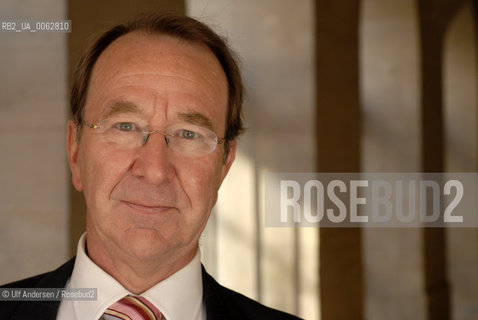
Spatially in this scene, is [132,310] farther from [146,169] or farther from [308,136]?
[308,136]

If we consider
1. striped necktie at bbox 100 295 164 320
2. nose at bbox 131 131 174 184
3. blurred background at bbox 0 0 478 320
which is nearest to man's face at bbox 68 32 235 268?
nose at bbox 131 131 174 184

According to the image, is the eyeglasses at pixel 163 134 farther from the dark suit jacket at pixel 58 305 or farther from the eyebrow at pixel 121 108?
the dark suit jacket at pixel 58 305

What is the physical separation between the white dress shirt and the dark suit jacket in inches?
1.3

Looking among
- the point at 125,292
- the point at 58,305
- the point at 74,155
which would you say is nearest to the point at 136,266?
the point at 125,292

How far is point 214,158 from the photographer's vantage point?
4.77 feet

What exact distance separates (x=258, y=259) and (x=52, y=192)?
28.0 inches

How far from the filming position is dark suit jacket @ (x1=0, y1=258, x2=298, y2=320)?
4.78 ft

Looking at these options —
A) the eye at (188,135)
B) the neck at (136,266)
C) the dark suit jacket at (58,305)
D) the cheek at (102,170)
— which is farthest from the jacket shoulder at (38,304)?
the eye at (188,135)

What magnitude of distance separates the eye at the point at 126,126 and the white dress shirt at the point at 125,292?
1.03 feet

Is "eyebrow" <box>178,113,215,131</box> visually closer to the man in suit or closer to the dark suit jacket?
the man in suit

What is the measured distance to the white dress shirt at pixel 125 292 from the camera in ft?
4.69

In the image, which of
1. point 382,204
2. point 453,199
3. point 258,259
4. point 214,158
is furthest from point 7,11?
point 453,199

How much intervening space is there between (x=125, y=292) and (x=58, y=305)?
0.58 feet

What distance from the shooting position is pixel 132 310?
4.63 feet
